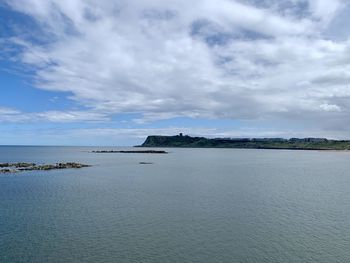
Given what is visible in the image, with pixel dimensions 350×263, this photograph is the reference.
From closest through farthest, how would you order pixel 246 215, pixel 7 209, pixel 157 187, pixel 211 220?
pixel 211 220, pixel 246 215, pixel 7 209, pixel 157 187

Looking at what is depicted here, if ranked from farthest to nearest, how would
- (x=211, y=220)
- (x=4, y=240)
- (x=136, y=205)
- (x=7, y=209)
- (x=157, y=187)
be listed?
(x=157, y=187)
(x=136, y=205)
(x=7, y=209)
(x=211, y=220)
(x=4, y=240)

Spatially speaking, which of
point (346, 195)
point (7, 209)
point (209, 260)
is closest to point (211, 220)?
point (209, 260)

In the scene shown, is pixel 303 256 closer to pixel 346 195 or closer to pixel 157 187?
pixel 346 195

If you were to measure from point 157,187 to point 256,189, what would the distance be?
15.6 m

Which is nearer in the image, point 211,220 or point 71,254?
point 71,254

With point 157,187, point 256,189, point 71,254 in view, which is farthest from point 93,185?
point 71,254

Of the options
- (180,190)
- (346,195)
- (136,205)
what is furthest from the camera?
(180,190)

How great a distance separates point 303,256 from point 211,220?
1035cm

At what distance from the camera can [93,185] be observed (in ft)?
185

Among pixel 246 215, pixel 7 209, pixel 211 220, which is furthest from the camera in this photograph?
pixel 7 209

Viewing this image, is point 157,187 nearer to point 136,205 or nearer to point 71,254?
point 136,205

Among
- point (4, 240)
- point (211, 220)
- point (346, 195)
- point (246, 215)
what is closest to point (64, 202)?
point (4, 240)

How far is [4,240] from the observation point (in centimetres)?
2533

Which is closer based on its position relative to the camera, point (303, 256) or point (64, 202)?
point (303, 256)
